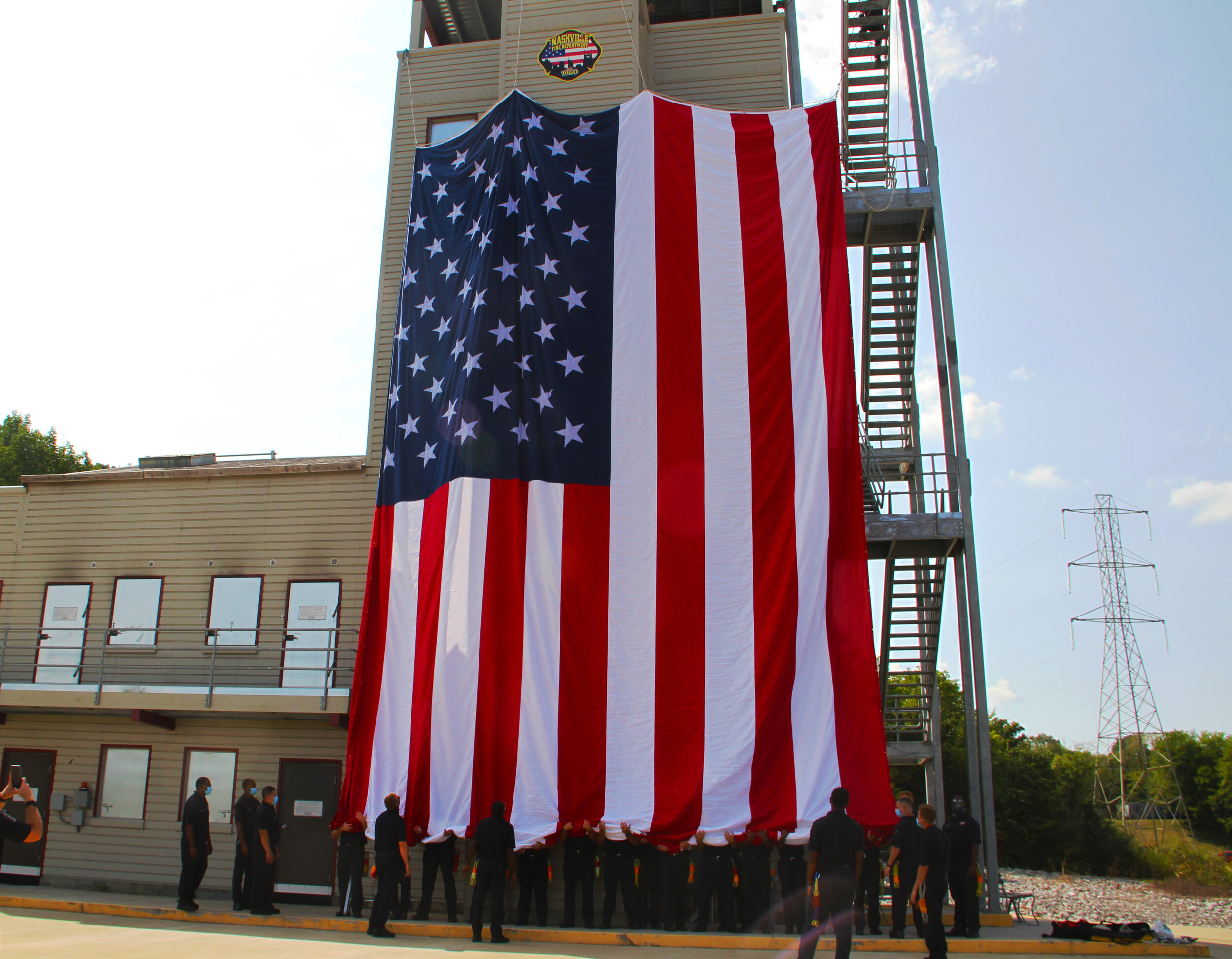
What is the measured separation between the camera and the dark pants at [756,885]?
41.3 feet

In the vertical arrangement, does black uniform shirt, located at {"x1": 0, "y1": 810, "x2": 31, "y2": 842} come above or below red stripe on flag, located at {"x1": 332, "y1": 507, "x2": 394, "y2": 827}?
below

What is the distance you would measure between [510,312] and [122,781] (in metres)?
11.5

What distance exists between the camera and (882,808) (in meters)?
12.8

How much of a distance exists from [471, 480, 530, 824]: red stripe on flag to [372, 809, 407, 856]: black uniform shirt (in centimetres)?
177

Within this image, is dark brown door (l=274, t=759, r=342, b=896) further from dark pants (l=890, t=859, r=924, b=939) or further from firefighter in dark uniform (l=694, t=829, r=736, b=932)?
dark pants (l=890, t=859, r=924, b=939)

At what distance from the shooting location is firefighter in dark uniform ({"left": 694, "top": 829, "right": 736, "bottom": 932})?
1239cm

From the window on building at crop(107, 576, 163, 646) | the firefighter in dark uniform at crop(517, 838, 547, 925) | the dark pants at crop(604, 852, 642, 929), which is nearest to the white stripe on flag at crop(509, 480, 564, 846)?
the firefighter in dark uniform at crop(517, 838, 547, 925)

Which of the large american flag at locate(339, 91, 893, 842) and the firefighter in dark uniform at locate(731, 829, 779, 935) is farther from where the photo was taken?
the large american flag at locate(339, 91, 893, 842)

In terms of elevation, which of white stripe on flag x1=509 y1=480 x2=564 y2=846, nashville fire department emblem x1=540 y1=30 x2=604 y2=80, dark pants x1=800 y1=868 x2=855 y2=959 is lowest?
dark pants x1=800 y1=868 x2=855 y2=959

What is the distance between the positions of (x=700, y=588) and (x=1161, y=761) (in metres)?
69.5

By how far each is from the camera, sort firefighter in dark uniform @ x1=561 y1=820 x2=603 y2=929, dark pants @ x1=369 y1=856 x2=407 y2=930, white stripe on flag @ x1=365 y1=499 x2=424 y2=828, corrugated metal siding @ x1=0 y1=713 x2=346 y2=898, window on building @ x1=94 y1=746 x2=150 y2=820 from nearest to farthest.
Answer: dark pants @ x1=369 y1=856 x2=407 y2=930
firefighter in dark uniform @ x1=561 y1=820 x2=603 y2=929
white stripe on flag @ x1=365 y1=499 x2=424 y2=828
corrugated metal siding @ x1=0 y1=713 x2=346 y2=898
window on building @ x1=94 y1=746 x2=150 y2=820

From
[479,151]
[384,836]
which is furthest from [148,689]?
[479,151]

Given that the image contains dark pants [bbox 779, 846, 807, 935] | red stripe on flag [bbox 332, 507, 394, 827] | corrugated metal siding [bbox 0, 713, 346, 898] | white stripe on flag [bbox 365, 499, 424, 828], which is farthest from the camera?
corrugated metal siding [bbox 0, 713, 346, 898]

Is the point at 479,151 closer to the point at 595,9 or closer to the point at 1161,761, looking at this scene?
the point at 595,9
